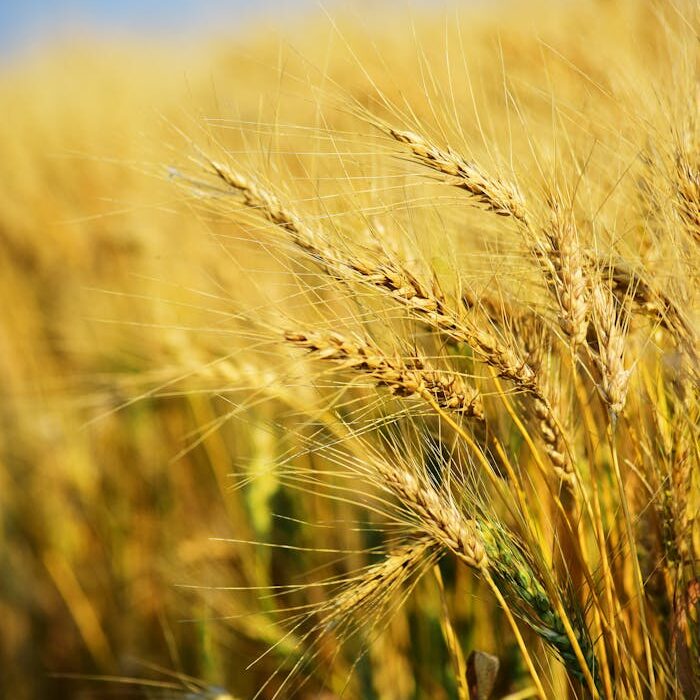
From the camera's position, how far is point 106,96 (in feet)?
20.8

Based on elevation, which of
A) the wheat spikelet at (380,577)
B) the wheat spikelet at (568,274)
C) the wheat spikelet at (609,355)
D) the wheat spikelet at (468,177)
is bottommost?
the wheat spikelet at (380,577)

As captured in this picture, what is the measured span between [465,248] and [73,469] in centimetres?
169

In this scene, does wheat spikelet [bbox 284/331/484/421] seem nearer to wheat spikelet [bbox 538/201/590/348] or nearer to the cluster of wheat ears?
the cluster of wheat ears

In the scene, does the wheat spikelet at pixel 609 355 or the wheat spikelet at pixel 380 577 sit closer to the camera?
the wheat spikelet at pixel 609 355

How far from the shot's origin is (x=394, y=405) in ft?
3.53

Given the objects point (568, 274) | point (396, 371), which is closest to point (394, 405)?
point (396, 371)

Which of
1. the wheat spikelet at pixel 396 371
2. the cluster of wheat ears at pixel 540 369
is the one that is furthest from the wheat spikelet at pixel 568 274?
the wheat spikelet at pixel 396 371

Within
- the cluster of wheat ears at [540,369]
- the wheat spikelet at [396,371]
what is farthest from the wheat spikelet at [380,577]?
the wheat spikelet at [396,371]

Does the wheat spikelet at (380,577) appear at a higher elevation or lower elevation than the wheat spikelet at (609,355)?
lower

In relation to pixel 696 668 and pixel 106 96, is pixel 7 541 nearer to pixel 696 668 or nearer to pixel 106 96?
pixel 696 668

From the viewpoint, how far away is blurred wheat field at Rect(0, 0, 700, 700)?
2.78ft

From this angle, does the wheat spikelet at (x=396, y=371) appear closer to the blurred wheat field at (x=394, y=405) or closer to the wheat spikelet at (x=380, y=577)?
the blurred wheat field at (x=394, y=405)

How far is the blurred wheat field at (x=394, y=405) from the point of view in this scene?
0.85 m

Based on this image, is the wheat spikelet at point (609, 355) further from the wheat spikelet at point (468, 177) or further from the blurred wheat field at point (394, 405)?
the wheat spikelet at point (468, 177)
